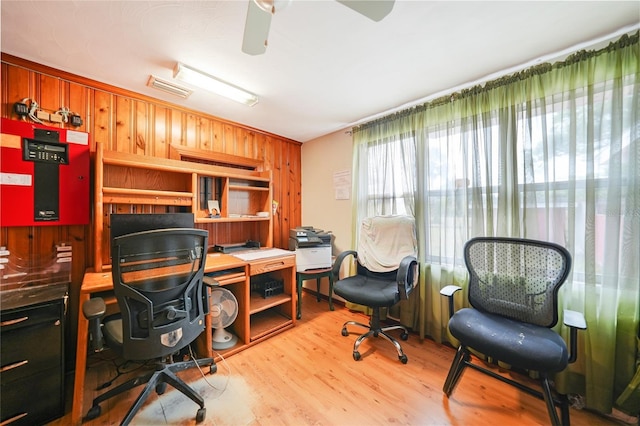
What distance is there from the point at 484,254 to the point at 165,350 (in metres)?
2.25

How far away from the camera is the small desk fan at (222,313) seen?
2.05 meters

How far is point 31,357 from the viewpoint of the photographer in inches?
52.9

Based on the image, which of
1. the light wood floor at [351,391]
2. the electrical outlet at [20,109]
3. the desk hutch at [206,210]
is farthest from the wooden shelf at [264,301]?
the electrical outlet at [20,109]

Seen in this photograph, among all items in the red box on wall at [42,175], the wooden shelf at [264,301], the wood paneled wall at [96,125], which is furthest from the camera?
the wooden shelf at [264,301]

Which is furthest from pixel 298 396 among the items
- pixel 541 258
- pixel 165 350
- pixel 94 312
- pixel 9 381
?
pixel 541 258

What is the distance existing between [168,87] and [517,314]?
3.27 metres

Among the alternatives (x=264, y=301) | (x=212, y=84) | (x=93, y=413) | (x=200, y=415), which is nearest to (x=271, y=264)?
(x=264, y=301)

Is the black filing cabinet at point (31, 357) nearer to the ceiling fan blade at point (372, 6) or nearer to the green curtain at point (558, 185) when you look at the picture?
the ceiling fan blade at point (372, 6)

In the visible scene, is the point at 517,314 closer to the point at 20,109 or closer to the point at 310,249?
the point at 310,249

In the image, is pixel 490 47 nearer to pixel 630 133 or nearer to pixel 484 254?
pixel 630 133

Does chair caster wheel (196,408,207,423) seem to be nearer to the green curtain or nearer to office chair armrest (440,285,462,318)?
office chair armrest (440,285,462,318)

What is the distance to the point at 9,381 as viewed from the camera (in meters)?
1.28

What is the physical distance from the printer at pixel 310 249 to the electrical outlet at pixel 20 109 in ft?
7.88

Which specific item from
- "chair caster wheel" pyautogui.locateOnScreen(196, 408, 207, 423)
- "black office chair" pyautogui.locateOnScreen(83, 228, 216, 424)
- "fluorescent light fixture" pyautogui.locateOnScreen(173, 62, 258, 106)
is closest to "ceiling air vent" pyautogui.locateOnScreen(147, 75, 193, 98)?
"fluorescent light fixture" pyautogui.locateOnScreen(173, 62, 258, 106)
